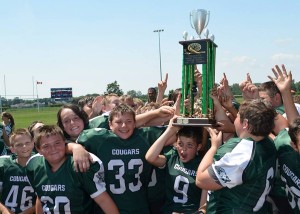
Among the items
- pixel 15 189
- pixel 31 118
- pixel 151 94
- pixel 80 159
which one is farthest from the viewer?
pixel 31 118

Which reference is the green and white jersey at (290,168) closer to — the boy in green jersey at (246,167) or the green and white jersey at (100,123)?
the boy in green jersey at (246,167)

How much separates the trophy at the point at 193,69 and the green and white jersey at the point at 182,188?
17.1 inches

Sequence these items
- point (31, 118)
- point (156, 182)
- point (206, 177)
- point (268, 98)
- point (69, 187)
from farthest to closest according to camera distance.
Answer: point (31, 118)
point (268, 98)
point (156, 182)
point (69, 187)
point (206, 177)

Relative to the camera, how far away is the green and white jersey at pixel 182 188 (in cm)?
339

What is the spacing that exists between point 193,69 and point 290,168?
4.58 ft

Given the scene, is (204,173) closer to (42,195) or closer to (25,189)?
(42,195)

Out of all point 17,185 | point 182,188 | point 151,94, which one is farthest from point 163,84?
point 151,94

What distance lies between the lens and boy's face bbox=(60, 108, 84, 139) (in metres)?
4.04

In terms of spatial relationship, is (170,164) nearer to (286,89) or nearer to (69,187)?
(69,187)

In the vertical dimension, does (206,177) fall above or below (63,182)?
above

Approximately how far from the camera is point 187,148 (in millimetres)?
3482

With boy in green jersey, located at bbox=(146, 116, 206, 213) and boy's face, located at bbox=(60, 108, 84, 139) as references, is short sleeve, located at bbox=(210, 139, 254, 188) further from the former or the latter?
boy's face, located at bbox=(60, 108, 84, 139)

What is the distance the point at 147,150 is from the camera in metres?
3.68

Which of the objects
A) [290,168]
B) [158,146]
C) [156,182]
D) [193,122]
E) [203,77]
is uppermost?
[203,77]
